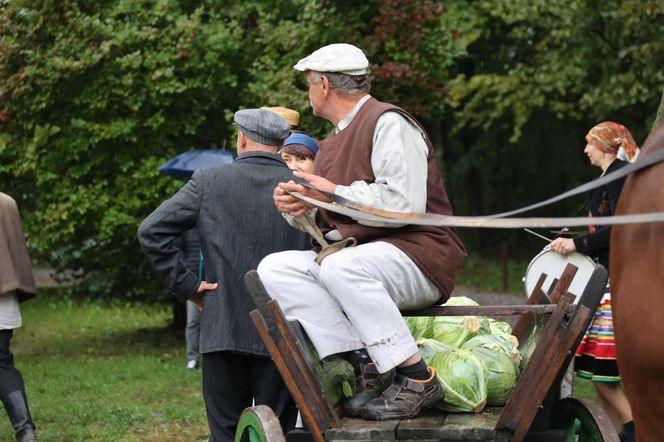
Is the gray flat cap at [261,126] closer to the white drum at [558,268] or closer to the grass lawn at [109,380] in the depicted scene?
the white drum at [558,268]

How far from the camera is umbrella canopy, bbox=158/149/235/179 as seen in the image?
11.9m

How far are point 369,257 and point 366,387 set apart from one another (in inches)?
23.1

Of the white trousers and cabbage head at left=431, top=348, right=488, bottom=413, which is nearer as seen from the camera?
the white trousers

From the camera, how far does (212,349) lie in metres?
5.59

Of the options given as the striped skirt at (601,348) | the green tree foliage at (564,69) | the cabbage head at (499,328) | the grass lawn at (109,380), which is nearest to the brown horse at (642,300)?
the cabbage head at (499,328)

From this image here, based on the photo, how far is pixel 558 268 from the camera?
7.18 meters

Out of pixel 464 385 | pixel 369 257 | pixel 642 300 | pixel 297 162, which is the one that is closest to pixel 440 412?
pixel 464 385

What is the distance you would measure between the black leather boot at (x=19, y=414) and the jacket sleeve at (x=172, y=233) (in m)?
2.58

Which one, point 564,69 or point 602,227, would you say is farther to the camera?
point 564,69

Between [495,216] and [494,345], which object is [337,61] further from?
[494,345]

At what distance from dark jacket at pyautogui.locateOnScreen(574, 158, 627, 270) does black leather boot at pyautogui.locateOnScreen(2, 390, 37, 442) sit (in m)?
3.93

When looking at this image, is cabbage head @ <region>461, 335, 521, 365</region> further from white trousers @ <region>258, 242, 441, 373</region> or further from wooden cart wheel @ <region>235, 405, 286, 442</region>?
wooden cart wheel @ <region>235, 405, 286, 442</region>

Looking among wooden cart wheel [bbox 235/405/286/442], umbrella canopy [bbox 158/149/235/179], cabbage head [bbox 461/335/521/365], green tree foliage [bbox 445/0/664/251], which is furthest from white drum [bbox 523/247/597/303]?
green tree foliage [bbox 445/0/664/251]

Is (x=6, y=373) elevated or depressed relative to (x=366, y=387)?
depressed
